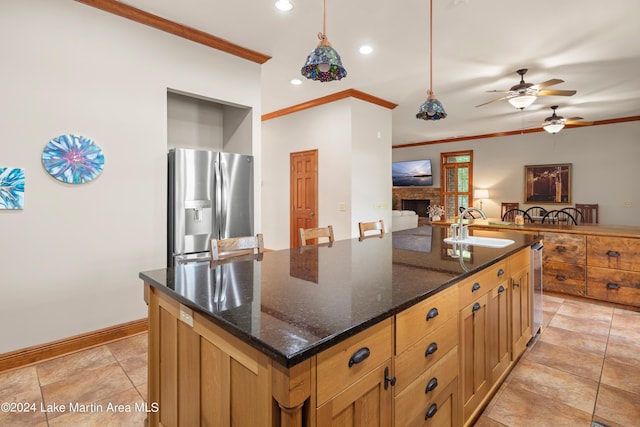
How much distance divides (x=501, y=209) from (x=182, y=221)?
26.8 feet

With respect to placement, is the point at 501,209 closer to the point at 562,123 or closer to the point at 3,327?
the point at 562,123

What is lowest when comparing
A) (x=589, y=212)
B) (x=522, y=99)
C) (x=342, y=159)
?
(x=589, y=212)

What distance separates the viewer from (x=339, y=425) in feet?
3.16

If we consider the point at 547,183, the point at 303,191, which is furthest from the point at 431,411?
the point at 547,183

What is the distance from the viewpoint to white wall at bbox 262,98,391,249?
510 centimetres

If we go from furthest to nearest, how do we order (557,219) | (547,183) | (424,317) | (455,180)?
(455,180), (547,183), (557,219), (424,317)

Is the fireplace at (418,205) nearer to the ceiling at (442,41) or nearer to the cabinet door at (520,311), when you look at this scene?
the ceiling at (442,41)

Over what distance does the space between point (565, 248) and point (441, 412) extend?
3.60m

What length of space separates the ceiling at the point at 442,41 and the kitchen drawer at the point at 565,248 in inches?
82.4

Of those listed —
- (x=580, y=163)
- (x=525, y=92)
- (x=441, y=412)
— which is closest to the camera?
(x=441, y=412)

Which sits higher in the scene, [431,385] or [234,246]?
[234,246]

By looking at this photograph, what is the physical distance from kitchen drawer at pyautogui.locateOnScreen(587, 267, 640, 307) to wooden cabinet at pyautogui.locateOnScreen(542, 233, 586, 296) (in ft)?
0.28

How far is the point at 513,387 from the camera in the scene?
225 centimetres

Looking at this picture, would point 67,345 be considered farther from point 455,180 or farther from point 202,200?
point 455,180
